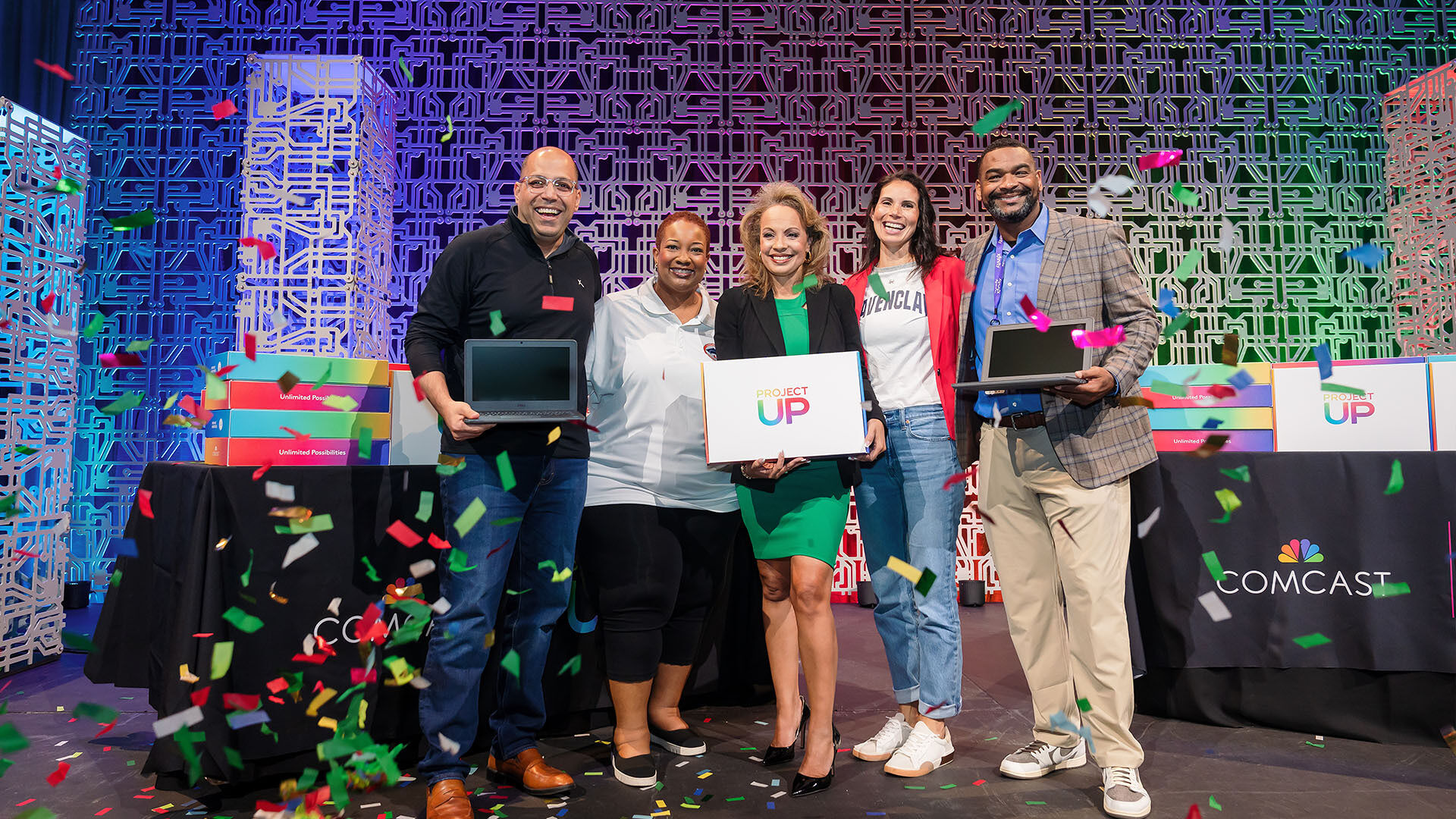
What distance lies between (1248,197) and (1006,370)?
4322 mm

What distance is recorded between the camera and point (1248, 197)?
17.4 ft

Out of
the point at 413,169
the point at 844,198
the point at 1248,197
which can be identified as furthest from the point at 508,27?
the point at 1248,197

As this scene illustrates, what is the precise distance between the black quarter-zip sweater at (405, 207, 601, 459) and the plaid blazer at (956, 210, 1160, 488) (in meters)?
1.21

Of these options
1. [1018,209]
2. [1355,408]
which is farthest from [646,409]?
[1355,408]

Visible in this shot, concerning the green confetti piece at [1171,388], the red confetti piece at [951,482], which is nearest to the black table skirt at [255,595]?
the red confetti piece at [951,482]

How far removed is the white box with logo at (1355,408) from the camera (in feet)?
8.65

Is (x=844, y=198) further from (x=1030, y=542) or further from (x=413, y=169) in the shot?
(x=1030, y=542)

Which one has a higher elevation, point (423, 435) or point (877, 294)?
point (877, 294)

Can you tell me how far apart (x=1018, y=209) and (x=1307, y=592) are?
1.59 m

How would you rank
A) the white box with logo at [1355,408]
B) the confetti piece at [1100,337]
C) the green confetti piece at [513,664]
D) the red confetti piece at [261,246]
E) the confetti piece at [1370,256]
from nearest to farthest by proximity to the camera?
the confetti piece at [1100,337] → the green confetti piece at [513,664] → the white box with logo at [1355,408] → the red confetti piece at [261,246] → the confetti piece at [1370,256]

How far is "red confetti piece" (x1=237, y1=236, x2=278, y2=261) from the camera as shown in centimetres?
400

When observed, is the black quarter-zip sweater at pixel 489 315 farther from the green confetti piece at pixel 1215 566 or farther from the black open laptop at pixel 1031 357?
the green confetti piece at pixel 1215 566

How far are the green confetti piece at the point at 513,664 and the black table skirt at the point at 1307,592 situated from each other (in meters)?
2.07

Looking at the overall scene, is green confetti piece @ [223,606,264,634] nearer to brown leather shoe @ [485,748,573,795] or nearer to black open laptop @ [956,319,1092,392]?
brown leather shoe @ [485,748,573,795]
